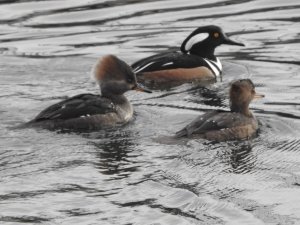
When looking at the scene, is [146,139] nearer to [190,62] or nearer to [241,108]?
[241,108]

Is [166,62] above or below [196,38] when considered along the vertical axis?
below

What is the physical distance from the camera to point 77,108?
1097cm

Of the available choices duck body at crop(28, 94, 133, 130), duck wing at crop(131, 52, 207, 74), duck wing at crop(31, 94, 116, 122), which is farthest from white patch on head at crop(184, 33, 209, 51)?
duck wing at crop(31, 94, 116, 122)

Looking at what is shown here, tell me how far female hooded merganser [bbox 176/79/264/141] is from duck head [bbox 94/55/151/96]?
136cm

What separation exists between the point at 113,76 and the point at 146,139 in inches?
55.9

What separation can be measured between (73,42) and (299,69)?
4.10 meters

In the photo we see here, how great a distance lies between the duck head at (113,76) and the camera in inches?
457

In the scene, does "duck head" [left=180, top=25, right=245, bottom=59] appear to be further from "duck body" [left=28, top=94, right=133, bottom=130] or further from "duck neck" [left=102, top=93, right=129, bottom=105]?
"duck body" [left=28, top=94, right=133, bottom=130]

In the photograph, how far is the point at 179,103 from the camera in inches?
480

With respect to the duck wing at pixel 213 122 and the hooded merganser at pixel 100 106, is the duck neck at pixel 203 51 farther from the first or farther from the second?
the duck wing at pixel 213 122

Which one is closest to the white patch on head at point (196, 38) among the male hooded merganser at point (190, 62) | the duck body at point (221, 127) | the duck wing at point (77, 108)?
the male hooded merganser at point (190, 62)

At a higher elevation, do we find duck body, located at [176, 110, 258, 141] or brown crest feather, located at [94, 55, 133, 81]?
brown crest feather, located at [94, 55, 133, 81]

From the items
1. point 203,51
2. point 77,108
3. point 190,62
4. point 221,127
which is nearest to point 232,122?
point 221,127

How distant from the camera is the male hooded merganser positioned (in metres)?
13.6
